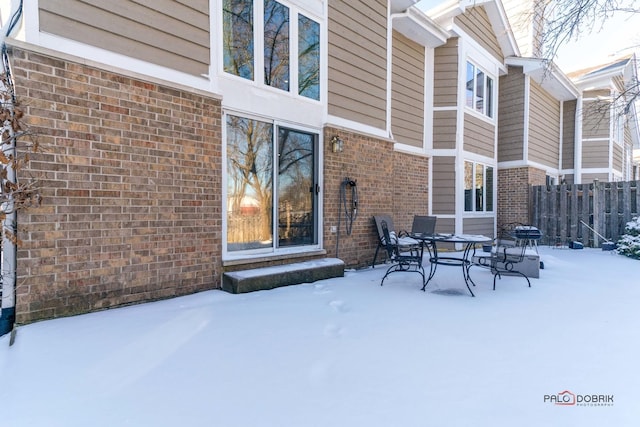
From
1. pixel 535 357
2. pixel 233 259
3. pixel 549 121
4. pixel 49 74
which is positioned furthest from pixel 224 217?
pixel 549 121

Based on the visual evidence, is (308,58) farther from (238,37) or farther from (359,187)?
(359,187)

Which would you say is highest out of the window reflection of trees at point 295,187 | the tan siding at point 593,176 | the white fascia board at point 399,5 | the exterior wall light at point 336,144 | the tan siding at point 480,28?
the tan siding at point 480,28

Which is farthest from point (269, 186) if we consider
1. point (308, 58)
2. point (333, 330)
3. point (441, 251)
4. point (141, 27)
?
point (441, 251)

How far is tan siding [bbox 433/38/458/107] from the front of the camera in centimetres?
870

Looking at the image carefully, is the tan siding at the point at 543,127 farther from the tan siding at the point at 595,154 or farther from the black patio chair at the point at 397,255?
the black patio chair at the point at 397,255

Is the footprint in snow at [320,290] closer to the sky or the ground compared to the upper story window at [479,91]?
closer to the ground

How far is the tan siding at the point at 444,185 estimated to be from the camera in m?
8.86

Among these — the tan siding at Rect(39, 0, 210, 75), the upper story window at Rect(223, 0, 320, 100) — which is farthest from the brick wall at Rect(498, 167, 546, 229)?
the tan siding at Rect(39, 0, 210, 75)

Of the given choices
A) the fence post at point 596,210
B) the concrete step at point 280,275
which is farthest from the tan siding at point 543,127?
the concrete step at point 280,275

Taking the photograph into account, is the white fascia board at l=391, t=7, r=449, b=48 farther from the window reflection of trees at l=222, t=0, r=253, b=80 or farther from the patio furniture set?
the patio furniture set

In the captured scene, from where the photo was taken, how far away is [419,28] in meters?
7.79

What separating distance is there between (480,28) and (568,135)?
7.09 m

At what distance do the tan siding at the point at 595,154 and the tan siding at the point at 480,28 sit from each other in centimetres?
619

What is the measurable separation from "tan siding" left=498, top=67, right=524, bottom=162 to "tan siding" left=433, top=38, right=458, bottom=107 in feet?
10.6
